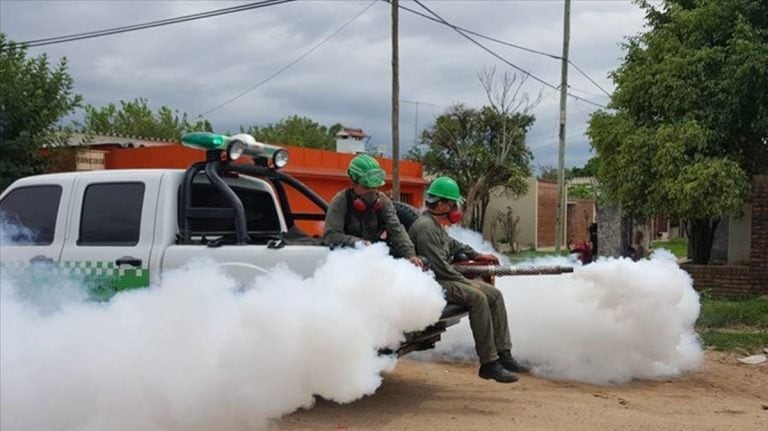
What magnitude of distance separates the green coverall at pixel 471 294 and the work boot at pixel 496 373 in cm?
4

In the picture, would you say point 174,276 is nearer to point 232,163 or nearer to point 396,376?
point 232,163

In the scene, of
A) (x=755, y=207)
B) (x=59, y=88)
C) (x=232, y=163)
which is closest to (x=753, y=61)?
(x=755, y=207)

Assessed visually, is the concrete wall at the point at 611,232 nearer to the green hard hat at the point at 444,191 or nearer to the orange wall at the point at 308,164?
the orange wall at the point at 308,164

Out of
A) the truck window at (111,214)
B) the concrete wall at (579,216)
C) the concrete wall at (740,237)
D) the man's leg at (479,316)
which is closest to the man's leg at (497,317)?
the man's leg at (479,316)

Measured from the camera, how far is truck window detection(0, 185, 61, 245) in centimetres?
664

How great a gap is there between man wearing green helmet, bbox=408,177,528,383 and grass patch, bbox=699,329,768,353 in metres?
4.27

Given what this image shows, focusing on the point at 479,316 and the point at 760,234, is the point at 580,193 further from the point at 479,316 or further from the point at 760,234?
the point at 479,316

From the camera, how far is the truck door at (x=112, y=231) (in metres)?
6.16

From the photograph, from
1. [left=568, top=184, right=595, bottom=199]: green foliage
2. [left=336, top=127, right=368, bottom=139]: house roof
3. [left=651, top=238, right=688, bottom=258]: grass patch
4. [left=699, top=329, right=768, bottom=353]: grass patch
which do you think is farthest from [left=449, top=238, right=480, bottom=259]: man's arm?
[left=568, top=184, right=595, bottom=199]: green foliage

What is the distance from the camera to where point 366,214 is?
21.5ft

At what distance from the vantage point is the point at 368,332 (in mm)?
5301

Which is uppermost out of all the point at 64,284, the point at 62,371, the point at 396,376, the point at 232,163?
the point at 232,163

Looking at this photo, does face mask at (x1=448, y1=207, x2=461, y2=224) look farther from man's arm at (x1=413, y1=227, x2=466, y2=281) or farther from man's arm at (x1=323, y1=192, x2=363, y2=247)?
man's arm at (x1=323, y1=192, x2=363, y2=247)

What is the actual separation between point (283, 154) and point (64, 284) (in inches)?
85.4
